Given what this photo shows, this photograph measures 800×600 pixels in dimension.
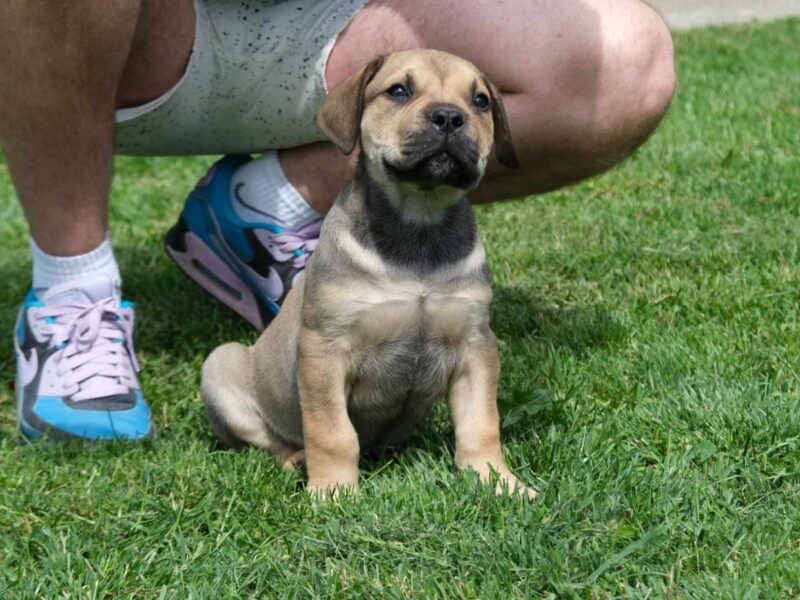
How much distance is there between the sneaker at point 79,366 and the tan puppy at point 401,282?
0.65m

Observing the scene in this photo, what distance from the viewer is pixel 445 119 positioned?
3.02 metres

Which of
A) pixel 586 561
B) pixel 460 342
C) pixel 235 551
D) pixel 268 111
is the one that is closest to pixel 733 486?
pixel 586 561

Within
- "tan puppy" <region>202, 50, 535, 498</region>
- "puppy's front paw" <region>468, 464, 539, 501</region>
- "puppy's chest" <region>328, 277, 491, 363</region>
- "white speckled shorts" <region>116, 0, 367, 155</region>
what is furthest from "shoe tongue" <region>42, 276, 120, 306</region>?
"puppy's front paw" <region>468, 464, 539, 501</region>

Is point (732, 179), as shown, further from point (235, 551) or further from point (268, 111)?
point (235, 551)

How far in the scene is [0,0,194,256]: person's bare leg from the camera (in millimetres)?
3510

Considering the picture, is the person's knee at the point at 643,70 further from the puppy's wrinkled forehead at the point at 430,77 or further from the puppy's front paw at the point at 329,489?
the puppy's front paw at the point at 329,489

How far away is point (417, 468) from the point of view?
10.1 ft

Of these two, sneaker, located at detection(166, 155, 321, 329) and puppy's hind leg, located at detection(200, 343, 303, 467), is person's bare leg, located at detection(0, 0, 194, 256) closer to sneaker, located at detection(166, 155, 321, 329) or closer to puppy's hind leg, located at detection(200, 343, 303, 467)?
sneaker, located at detection(166, 155, 321, 329)

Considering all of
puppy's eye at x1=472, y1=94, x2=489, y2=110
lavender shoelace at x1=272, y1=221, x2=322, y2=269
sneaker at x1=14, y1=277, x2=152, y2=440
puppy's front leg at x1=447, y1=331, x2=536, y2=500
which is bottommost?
sneaker at x1=14, y1=277, x2=152, y2=440

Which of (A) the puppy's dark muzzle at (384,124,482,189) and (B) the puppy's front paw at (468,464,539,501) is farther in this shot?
(A) the puppy's dark muzzle at (384,124,482,189)

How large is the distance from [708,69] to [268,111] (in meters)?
5.93

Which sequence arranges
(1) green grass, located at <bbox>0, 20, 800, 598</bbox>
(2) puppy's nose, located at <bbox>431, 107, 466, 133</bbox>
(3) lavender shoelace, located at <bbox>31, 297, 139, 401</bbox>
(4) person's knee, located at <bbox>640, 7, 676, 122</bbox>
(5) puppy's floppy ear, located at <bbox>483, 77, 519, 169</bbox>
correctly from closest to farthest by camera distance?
(1) green grass, located at <bbox>0, 20, 800, 598</bbox>, (2) puppy's nose, located at <bbox>431, 107, 466, 133</bbox>, (5) puppy's floppy ear, located at <bbox>483, 77, 519, 169</bbox>, (3) lavender shoelace, located at <bbox>31, 297, 139, 401</bbox>, (4) person's knee, located at <bbox>640, 7, 676, 122</bbox>

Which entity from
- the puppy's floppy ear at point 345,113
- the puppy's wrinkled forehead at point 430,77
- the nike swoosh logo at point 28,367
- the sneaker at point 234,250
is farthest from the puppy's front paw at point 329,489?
the sneaker at point 234,250

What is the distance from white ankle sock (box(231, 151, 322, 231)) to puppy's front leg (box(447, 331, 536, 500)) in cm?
135
